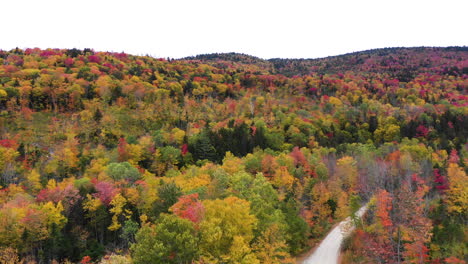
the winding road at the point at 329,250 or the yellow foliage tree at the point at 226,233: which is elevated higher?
the yellow foliage tree at the point at 226,233

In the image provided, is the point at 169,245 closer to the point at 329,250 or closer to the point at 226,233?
the point at 226,233

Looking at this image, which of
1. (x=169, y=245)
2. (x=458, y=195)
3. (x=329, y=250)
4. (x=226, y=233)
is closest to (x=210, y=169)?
(x=329, y=250)

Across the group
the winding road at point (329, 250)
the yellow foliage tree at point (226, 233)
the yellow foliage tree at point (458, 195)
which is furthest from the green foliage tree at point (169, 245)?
the yellow foliage tree at point (458, 195)

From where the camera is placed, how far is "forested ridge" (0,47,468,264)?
30236 millimetres

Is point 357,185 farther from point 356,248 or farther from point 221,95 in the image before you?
point 221,95

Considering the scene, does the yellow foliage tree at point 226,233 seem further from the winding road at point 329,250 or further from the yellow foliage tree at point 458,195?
the yellow foliage tree at point 458,195

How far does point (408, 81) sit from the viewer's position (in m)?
188

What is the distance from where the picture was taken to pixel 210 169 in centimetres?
5272

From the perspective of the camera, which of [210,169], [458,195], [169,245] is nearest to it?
[169,245]

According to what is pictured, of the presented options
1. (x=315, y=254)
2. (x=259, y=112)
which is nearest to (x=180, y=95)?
(x=259, y=112)

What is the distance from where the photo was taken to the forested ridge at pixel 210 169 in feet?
99.2

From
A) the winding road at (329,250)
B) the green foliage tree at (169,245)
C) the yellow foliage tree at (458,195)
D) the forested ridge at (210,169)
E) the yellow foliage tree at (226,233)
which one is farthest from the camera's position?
the yellow foliage tree at (458,195)

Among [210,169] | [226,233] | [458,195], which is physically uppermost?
[226,233]

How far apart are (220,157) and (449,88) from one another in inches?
5937
